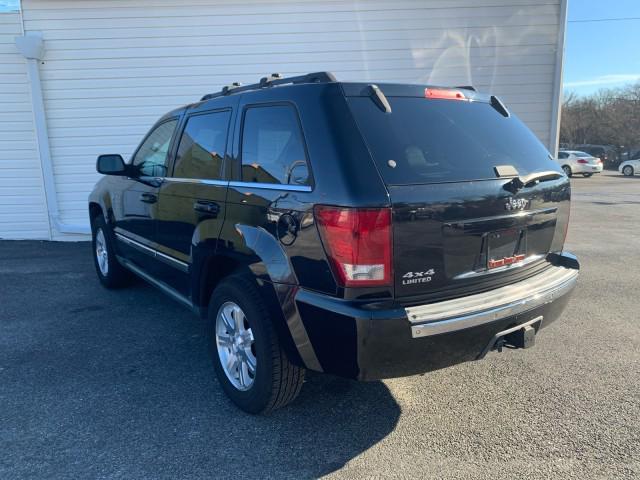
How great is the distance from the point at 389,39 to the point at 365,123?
22.2ft

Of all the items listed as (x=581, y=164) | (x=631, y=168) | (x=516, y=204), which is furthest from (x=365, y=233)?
(x=631, y=168)

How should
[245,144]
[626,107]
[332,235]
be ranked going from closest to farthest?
[332,235] → [245,144] → [626,107]

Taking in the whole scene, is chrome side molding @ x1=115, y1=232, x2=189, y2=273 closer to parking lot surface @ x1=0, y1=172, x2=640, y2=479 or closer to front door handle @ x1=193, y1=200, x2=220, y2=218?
front door handle @ x1=193, y1=200, x2=220, y2=218

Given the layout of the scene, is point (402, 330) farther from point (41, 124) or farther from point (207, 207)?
point (41, 124)

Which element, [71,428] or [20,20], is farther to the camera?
[20,20]

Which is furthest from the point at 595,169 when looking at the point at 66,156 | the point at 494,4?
the point at 66,156

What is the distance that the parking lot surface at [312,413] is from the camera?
267 cm

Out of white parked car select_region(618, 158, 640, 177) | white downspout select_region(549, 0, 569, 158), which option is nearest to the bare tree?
white parked car select_region(618, 158, 640, 177)

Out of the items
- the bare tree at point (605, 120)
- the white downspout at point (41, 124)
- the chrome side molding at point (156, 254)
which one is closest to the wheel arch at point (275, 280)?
the chrome side molding at point (156, 254)

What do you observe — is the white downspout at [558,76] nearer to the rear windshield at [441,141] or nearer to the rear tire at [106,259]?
the rear windshield at [441,141]

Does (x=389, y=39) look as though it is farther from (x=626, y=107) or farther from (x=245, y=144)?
(x=626, y=107)

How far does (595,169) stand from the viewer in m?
29.4

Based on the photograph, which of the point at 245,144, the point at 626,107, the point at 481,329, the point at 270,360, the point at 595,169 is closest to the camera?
the point at 481,329

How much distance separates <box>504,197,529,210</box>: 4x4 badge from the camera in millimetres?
2809
